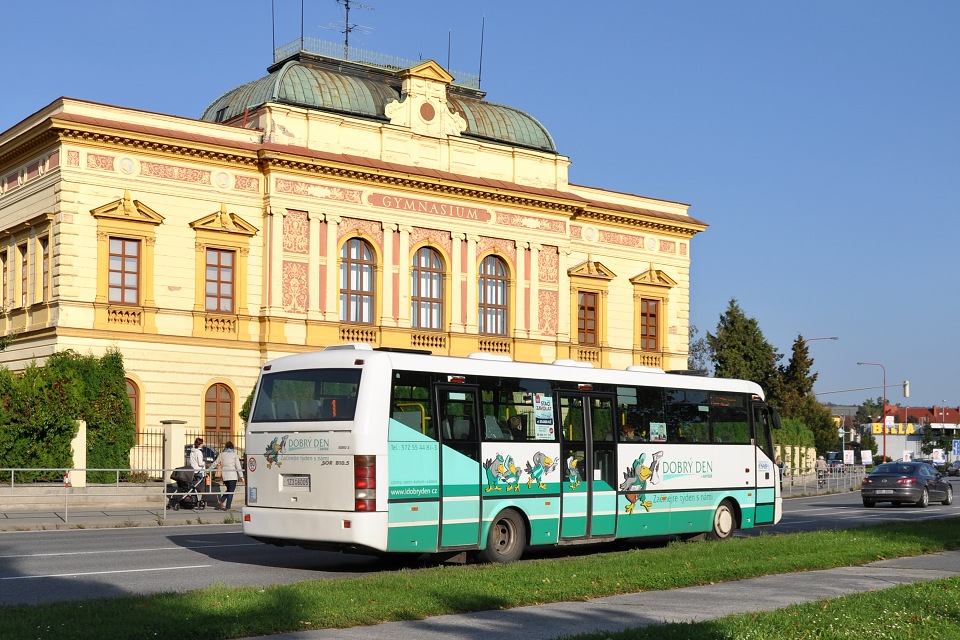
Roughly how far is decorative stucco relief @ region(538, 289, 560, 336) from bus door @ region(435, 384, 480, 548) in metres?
34.1

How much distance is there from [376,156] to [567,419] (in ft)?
96.9

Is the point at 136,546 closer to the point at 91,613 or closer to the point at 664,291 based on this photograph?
the point at 91,613

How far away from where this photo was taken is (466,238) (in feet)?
163

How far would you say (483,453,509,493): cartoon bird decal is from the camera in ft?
58.1

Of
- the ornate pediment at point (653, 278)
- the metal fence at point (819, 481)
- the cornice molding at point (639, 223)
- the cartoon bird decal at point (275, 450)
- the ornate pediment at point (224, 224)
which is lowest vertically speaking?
the metal fence at point (819, 481)

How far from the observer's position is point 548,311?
171 feet

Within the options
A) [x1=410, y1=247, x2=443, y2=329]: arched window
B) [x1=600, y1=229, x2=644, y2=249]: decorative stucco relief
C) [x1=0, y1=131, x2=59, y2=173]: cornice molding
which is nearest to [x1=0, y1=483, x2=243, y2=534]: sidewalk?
[x1=0, y1=131, x2=59, y2=173]: cornice molding

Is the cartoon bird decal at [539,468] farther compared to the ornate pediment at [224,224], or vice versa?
the ornate pediment at [224,224]

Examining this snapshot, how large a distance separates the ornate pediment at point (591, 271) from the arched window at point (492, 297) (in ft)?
11.7

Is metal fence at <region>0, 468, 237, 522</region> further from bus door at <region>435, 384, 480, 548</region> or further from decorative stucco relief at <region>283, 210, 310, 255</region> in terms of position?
bus door at <region>435, 384, 480, 548</region>

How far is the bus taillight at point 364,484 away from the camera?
15992 mm

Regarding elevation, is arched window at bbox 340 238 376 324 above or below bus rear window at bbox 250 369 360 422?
above

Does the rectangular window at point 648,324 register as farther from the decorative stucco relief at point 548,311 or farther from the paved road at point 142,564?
the paved road at point 142,564

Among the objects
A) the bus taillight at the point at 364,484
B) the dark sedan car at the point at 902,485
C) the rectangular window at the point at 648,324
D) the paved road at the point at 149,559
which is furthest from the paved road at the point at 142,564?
the rectangular window at the point at 648,324
